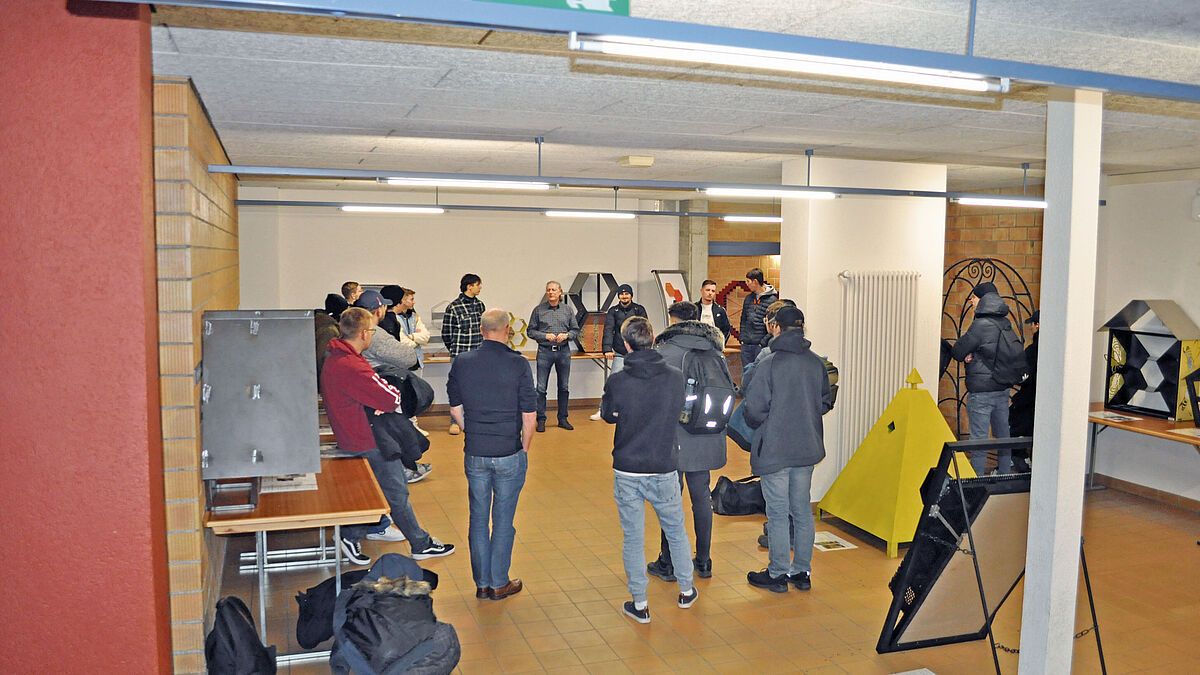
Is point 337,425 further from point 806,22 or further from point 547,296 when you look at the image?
point 547,296

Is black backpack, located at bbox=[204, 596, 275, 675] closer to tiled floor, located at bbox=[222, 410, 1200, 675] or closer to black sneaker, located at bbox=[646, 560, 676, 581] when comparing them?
tiled floor, located at bbox=[222, 410, 1200, 675]

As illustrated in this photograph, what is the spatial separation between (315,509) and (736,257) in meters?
10.00

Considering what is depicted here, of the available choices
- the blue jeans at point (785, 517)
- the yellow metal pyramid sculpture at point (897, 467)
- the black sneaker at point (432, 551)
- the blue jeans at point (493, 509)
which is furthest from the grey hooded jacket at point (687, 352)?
the black sneaker at point (432, 551)

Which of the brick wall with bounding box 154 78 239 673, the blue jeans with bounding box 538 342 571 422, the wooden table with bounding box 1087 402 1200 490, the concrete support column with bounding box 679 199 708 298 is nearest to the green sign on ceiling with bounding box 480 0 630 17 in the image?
the brick wall with bounding box 154 78 239 673

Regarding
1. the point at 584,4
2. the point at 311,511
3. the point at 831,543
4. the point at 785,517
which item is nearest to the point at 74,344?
the point at 311,511

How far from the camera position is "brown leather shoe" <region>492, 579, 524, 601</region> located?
5461 millimetres

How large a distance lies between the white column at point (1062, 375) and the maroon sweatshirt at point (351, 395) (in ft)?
11.5

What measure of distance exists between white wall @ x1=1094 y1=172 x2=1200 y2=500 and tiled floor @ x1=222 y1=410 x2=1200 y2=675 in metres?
0.59

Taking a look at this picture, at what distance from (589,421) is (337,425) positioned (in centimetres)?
608

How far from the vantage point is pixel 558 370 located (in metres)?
10.9

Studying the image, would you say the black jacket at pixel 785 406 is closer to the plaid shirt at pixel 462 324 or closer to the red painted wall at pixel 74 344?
the red painted wall at pixel 74 344

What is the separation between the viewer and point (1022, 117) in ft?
17.2

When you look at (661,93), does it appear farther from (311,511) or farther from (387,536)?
(387,536)

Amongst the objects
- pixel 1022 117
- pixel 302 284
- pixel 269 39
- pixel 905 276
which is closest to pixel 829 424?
pixel 905 276
